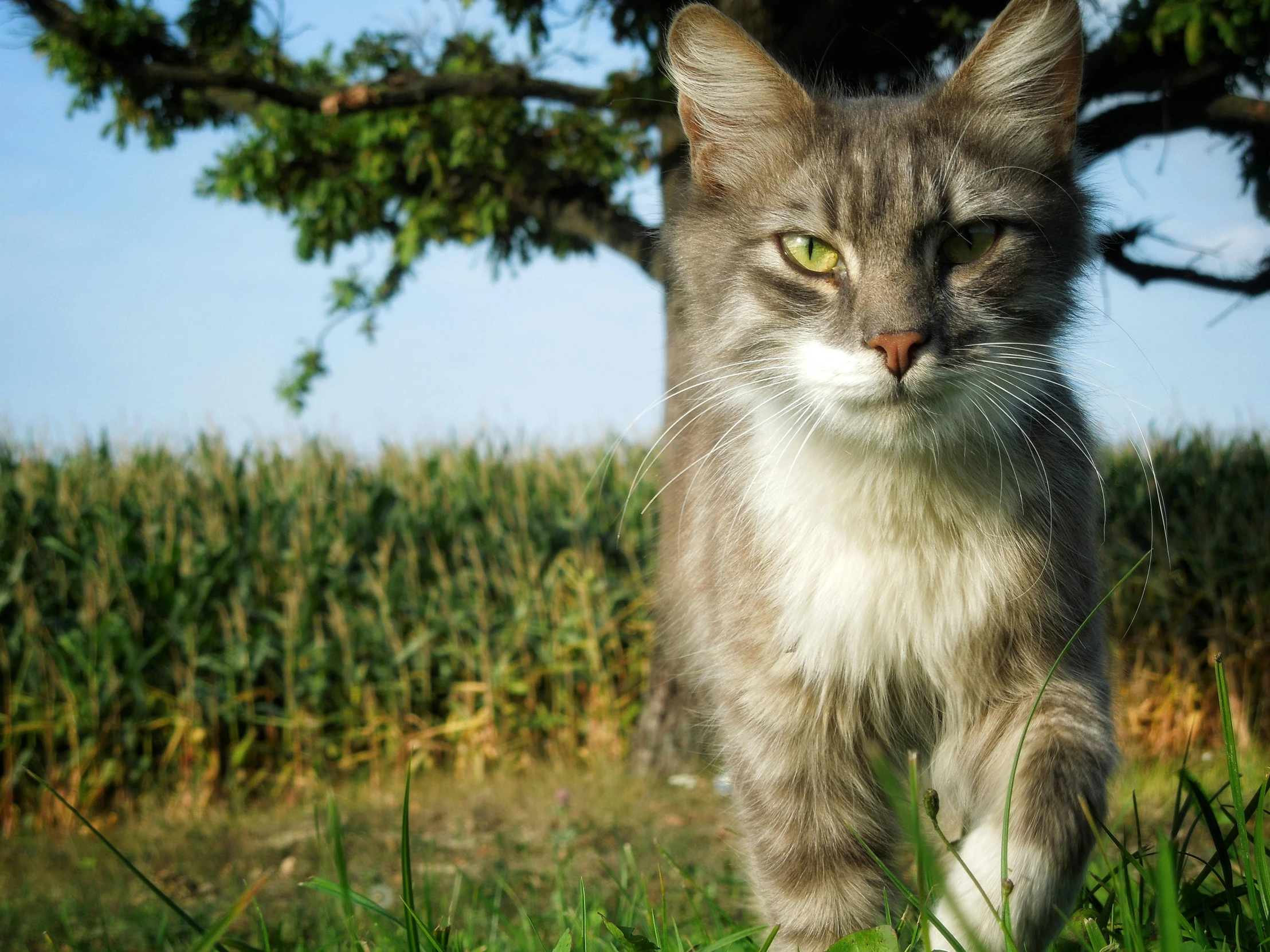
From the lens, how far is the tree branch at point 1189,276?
6074 millimetres

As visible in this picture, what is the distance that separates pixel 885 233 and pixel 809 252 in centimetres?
19

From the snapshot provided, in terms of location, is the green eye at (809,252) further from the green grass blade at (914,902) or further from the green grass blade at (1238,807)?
the green grass blade at (914,902)

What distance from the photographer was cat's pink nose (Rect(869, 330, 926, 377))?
66.2 inches

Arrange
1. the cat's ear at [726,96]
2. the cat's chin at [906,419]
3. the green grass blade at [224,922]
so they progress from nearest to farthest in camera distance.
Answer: the green grass blade at [224,922], the cat's chin at [906,419], the cat's ear at [726,96]

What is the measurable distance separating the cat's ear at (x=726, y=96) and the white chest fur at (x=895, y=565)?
74 cm

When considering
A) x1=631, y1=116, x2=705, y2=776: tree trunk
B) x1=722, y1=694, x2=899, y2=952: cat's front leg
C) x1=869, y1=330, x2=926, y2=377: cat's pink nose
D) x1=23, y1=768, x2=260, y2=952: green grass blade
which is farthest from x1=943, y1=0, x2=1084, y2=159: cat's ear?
x1=631, y1=116, x2=705, y2=776: tree trunk

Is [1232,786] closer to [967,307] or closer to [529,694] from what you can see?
[967,307]

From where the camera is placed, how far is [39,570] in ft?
22.5

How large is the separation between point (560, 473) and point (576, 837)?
150 inches

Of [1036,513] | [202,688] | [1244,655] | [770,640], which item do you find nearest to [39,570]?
[202,688]

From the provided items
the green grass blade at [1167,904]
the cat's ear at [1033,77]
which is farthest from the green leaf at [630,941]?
the cat's ear at [1033,77]

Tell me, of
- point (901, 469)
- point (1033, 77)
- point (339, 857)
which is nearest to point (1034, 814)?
point (901, 469)

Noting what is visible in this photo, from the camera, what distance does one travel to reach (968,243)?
1.92 meters

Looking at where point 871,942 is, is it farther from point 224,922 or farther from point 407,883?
point 224,922
